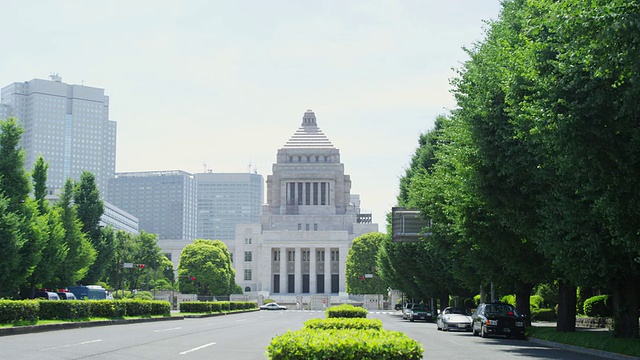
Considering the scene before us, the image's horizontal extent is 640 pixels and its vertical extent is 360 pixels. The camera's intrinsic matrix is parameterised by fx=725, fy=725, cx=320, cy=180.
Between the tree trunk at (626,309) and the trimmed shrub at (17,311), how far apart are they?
2293 cm

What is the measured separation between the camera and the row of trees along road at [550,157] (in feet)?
49.5

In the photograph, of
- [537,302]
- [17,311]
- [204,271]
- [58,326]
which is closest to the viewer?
[17,311]

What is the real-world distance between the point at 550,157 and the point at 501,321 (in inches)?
551

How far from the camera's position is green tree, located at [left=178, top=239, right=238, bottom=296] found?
104312mm

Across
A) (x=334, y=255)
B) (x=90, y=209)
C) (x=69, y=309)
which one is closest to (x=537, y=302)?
(x=69, y=309)

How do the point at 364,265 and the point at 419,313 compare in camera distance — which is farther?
the point at 364,265

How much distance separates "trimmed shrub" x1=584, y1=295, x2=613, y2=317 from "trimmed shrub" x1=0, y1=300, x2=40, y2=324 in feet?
100.0

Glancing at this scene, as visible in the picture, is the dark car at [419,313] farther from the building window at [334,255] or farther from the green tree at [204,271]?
the building window at [334,255]

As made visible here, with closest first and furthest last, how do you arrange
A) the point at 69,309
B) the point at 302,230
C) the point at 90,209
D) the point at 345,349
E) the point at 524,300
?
the point at 345,349 < the point at 69,309 < the point at 524,300 < the point at 90,209 < the point at 302,230

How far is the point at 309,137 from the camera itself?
514 feet

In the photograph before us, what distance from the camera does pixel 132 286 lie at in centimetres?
11062

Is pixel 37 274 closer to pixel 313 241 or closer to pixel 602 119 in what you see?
pixel 602 119

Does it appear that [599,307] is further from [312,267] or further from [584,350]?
[312,267]

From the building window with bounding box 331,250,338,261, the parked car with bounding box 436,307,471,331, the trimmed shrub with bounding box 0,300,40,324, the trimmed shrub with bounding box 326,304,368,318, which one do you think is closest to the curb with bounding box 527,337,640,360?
the trimmed shrub with bounding box 326,304,368,318
